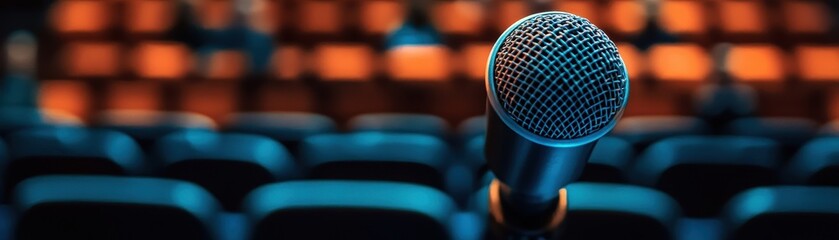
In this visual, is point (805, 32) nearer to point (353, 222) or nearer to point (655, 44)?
point (655, 44)

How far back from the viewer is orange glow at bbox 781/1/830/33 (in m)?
1.36

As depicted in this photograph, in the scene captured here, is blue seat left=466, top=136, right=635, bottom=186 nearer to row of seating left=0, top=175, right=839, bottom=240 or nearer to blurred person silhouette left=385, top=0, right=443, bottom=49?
row of seating left=0, top=175, right=839, bottom=240

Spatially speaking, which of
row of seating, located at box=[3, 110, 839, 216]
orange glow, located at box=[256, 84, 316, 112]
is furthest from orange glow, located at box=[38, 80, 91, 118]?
row of seating, located at box=[3, 110, 839, 216]

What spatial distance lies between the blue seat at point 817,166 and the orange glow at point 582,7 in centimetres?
78

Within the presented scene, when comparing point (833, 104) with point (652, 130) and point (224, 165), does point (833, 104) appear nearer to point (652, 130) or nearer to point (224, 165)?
point (652, 130)

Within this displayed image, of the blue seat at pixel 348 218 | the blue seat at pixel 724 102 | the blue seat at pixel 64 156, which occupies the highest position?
the blue seat at pixel 64 156

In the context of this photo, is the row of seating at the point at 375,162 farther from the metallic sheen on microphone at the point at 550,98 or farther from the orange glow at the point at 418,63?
the orange glow at the point at 418,63

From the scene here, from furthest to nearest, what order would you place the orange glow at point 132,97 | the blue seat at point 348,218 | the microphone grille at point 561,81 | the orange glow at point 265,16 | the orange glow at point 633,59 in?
the orange glow at point 265,16 → the orange glow at point 633,59 → the orange glow at point 132,97 → the blue seat at point 348,218 → the microphone grille at point 561,81

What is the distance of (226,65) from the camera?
1235 mm

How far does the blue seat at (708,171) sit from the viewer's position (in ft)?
1.74

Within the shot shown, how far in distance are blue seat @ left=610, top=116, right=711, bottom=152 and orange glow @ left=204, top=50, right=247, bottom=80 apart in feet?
2.10

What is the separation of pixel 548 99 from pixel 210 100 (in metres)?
0.99

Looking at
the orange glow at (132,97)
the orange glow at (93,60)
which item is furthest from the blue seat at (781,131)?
the orange glow at (93,60)

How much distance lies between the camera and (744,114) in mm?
1054
